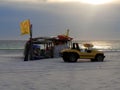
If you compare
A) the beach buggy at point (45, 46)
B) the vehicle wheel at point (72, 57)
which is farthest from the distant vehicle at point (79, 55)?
the beach buggy at point (45, 46)

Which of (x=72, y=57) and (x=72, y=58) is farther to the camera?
(x=72, y=57)

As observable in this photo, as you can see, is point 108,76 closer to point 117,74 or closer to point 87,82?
point 117,74

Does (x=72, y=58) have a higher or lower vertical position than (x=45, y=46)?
lower

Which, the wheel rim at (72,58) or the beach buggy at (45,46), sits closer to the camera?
the wheel rim at (72,58)

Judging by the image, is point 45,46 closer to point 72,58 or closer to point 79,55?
point 79,55

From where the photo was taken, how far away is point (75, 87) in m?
15.9

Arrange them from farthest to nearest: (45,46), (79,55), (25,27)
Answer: (45,46) → (25,27) → (79,55)

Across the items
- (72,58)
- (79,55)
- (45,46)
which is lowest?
(72,58)

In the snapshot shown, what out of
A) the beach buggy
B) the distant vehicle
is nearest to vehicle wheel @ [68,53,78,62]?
the distant vehicle

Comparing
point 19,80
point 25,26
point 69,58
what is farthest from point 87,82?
point 25,26

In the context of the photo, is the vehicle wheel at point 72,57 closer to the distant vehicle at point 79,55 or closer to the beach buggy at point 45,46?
the distant vehicle at point 79,55

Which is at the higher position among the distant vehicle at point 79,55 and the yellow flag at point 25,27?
the yellow flag at point 25,27

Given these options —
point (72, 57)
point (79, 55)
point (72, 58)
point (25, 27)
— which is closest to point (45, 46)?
point (25, 27)

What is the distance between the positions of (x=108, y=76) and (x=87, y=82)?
247 centimetres
